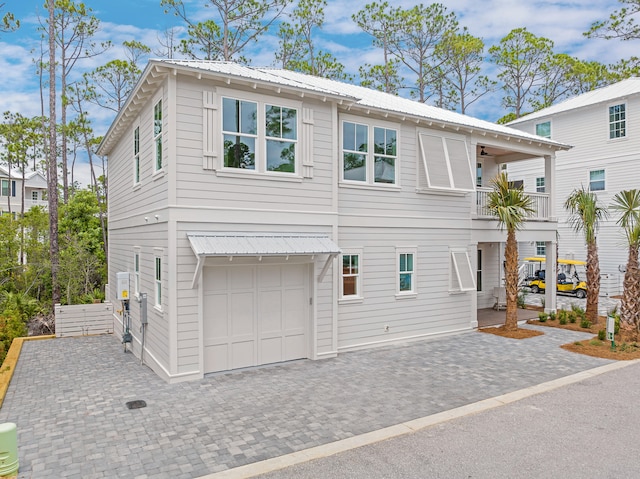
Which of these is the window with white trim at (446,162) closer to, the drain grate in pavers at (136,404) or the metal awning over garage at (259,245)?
the metal awning over garage at (259,245)

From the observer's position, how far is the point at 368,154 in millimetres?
11391

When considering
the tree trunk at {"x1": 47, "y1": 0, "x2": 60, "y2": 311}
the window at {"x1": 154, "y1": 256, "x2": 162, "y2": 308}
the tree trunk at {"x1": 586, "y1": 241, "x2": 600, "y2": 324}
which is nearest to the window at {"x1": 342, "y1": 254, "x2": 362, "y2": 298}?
the window at {"x1": 154, "y1": 256, "x2": 162, "y2": 308}

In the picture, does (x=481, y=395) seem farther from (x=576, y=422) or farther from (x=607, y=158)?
(x=607, y=158)

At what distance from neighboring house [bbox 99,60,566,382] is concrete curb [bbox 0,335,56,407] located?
2.41 m

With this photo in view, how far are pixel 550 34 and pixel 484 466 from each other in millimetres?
33457

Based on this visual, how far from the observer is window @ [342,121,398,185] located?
36.4 ft

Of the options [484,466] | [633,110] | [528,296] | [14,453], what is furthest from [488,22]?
[14,453]

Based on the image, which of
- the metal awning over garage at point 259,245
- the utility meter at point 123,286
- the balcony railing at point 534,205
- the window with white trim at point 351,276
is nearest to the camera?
the metal awning over garage at point 259,245

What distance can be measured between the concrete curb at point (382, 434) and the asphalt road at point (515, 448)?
10 centimetres

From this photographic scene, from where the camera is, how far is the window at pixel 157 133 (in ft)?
30.0

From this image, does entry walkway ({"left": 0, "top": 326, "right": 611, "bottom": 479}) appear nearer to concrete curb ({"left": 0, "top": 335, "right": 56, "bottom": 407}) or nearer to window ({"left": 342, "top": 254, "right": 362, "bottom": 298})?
concrete curb ({"left": 0, "top": 335, "right": 56, "bottom": 407})

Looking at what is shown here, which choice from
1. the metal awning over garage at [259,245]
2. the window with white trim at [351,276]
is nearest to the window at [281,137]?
the metal awning over garage at [259,245]

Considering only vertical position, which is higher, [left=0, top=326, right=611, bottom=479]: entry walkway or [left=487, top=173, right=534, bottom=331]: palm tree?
[left=487, top=173, right=534, bottom=331]: palm tree

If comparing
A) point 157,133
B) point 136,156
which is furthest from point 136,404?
point 136,156
